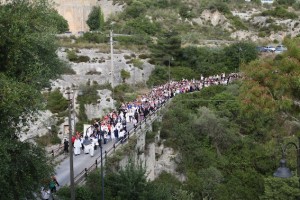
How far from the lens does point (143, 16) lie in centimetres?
7131

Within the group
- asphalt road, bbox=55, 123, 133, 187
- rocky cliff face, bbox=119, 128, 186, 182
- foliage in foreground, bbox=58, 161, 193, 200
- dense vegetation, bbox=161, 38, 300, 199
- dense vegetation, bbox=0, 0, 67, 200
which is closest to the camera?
dense vegetation, bbox=0, 0, 67, 200

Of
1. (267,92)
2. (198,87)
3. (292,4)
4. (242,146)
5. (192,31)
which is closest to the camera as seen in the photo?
(267,92)

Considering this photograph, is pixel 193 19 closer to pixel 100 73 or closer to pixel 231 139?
pixel 100 73

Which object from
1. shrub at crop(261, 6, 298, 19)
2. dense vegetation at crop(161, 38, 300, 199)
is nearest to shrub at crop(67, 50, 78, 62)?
dense vegetation at crop(161, 38, 300, 199)

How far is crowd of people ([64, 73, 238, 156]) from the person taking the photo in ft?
77.4

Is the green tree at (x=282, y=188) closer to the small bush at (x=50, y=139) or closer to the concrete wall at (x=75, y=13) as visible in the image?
the small bush at (x=50, y=139)

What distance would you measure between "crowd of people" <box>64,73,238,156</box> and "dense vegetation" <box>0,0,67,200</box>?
3.56 metres

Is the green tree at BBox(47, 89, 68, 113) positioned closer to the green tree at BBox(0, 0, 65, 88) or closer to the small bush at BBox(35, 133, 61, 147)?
the small bush at BBox(35, 133, 61, 147)

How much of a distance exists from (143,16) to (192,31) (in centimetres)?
778

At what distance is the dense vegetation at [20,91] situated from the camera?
1391 centimetres

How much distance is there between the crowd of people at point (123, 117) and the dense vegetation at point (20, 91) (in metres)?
3.56

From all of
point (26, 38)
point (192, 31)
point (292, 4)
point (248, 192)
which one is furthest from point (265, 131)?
point (292, 4)

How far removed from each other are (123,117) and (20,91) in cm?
1554

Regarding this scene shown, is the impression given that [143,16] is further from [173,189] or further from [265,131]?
[173,189]
